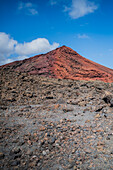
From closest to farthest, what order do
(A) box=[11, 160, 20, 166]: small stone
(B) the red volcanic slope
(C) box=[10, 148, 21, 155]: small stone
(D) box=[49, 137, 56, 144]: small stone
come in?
(A) box=[11, 160, 20, 166]: small stone, (C) box=[10, 148, 21, 155]: small stone, (D) box=[49, 137, 56, 144]: small stone, (B) the red volcanic slope

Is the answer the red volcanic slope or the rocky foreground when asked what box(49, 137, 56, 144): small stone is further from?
the red volcanic slope

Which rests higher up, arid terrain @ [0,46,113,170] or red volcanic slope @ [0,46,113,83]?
red volcanic slope @ [0,46,113,83]

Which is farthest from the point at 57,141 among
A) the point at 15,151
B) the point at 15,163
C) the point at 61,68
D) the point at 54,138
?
the point at 61,68

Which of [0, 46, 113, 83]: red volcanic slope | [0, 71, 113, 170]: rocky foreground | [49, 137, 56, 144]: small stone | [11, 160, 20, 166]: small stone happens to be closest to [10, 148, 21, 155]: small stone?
[0, 71, 113, 170]: rocky foreground

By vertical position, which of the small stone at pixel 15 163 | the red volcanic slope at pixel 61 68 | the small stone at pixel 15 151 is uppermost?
the red volcanic slope at pixel 61 68

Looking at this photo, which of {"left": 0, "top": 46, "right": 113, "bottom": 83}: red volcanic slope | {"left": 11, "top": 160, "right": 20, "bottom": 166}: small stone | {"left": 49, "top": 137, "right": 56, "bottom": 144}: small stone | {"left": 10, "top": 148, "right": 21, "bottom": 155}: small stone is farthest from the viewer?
{"left": 0, "top": 46, "right": 113, "bottom": 83}: red volcanic slope

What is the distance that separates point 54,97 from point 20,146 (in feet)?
20.2

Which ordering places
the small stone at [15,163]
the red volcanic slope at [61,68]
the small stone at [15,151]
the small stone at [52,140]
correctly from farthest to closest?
the red volcanic slope at [61,68], the small stone at [52,140], the small stone at [15,151], the small stone at [15,163]

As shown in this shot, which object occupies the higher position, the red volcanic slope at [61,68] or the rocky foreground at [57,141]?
the red volcanic slope at [61,68]

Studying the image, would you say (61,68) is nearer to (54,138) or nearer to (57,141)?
(54,138)

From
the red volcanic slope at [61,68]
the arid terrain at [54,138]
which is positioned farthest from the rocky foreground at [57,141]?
the red volcanic slope at [61,68]

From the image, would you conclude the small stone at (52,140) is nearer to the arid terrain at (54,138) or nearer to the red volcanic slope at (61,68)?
the arid terrain at (54,138)

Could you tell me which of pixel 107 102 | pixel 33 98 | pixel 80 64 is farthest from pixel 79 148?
pixel 80 64

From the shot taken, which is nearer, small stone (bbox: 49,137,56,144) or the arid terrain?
the arid terrain
